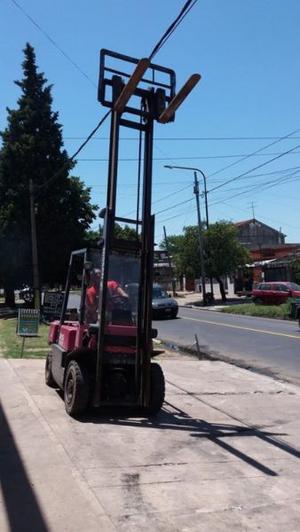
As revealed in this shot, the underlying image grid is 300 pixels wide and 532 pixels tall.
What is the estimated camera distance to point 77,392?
314 inches

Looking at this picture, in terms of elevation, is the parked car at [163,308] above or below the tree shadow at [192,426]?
above

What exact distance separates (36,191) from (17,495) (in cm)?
3033

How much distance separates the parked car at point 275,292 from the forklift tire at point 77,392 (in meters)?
29.6

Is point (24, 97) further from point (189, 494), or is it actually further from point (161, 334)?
point (189, 494)

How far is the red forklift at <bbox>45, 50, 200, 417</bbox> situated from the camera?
8.12 m

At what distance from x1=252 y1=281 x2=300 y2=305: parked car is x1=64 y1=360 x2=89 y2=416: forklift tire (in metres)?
29.6

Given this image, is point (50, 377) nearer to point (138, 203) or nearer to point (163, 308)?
point (138, 203)

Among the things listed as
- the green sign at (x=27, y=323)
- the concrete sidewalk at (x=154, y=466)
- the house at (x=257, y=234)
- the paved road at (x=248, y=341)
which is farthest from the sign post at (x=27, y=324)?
the house at (x=257, y=234)

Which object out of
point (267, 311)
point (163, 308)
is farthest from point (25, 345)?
point (267, 311)

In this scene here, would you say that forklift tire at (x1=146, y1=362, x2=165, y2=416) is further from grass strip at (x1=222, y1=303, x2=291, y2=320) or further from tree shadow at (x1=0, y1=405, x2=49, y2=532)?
grass strip at (x1=222, y1=303, x2=291, y2=320)

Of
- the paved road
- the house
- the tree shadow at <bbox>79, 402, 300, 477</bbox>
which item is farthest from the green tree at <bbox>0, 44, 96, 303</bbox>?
the house

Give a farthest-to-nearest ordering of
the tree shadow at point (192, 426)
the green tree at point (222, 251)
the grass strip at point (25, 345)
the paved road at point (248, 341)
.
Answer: the green tree at point (222, 251)
the grass strip at point (25, 345)
the paved road at point (248, 341)
the tree shadow at point (192, 426)

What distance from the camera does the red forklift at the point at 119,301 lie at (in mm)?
8125

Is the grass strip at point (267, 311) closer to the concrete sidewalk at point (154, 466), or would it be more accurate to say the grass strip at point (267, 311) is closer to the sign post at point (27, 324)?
the sign post at point (27, 324)
